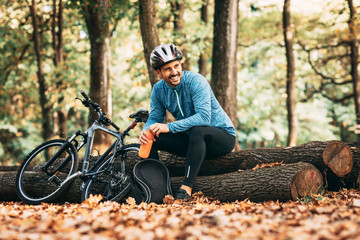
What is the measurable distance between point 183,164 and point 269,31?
15409mm

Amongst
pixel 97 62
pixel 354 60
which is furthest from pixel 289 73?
pixel 97 62

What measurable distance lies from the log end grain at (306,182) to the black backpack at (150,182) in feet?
A: 4.83

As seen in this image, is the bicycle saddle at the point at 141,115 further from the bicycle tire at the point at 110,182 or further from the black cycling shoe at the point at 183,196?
the black cycling shoe at the point at 183,196

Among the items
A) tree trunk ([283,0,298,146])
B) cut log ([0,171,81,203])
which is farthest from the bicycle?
tree trunk ([283,0,298,146])

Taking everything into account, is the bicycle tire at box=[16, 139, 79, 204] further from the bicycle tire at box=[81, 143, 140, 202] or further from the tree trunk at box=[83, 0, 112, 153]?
the tree trunk at box=[83, 0, 112, 153]

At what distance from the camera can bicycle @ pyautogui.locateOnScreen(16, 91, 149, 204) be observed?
5.43 metres

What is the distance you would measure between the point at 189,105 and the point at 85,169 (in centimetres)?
172

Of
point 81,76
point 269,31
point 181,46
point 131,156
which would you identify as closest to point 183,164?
point 131,156

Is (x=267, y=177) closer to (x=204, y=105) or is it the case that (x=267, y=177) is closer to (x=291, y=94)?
(x=204, y=105)

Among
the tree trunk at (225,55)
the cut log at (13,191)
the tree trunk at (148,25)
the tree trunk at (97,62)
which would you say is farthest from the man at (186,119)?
the tree trunk at (97,62)

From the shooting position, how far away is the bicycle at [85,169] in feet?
17.8

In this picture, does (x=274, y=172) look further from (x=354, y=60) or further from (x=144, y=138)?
(x=354, y=60)

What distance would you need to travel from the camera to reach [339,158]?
512cm

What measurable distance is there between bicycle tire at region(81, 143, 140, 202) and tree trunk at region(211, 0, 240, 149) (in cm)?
317
